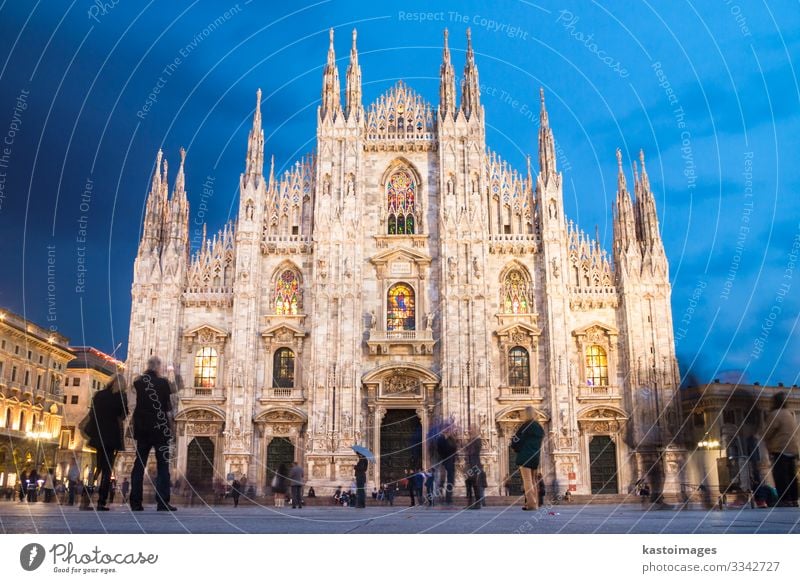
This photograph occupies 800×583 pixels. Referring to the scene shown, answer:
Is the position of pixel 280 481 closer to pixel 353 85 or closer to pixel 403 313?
pixel 403 313

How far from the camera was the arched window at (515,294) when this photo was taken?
35.8 meters

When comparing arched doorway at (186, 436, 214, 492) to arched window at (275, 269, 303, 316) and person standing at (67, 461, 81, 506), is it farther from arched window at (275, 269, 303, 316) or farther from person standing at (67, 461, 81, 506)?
person standing at (67, 461, 81, 506)

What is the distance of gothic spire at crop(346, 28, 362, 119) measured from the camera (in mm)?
37219

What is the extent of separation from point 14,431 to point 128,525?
1577 inches

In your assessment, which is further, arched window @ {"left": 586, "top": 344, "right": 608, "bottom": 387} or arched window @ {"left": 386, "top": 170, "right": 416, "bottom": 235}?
arched window @ {"left": 386, "top": 170, "right": 416, "bottom": 235}

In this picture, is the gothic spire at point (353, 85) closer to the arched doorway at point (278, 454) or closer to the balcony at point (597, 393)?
the arched doorway at point (278, 454)

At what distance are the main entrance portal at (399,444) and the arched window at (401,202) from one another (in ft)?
29.3

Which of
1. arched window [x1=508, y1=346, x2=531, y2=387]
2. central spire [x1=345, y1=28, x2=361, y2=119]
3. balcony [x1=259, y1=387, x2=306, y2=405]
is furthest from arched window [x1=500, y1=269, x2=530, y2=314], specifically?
central spire [x1=345, y1=28, x2=361, y2=119]

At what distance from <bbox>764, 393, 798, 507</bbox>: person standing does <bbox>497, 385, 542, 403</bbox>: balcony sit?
1577 cm

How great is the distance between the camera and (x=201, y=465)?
3441 centimetres
